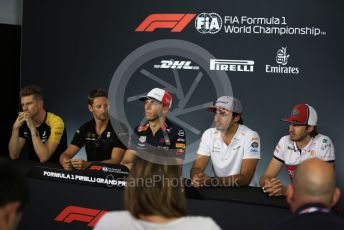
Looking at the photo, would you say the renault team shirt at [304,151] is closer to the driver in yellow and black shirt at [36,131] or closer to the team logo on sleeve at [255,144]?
the team logo on sleeve at [255,144]

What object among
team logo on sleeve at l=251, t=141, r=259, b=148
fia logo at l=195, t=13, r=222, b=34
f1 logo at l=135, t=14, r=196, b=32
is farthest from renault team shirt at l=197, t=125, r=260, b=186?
f1 logo at l=135, t=14, r=196, b=32

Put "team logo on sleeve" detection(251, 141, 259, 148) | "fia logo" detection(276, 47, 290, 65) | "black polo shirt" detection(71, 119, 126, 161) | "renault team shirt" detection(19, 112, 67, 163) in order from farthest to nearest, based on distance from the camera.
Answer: "fia logo" detection(276, 47, 290, 65), "renault team shirt" detection(19, 112, 67, 163), "black polo shirt" detection(71, 119, 126, 161), "team logo on sleeve" detection(251, 141, 259, 148)

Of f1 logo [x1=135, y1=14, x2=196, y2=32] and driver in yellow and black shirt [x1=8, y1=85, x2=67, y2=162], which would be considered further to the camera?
f1 logo [x1=135, y1=14, x2=196, y2=32]

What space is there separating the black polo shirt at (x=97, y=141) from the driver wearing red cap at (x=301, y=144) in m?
1.12

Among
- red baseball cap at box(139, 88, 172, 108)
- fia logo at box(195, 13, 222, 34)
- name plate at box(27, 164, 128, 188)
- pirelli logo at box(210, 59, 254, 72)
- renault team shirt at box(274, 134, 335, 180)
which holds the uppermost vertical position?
fia logo at box(195, 13, 222, 34)

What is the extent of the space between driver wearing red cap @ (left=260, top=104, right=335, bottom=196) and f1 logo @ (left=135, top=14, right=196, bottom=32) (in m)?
1.48

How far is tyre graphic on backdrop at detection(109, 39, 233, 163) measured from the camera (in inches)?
168

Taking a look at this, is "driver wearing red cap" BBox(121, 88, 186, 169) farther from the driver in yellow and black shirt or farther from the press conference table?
the press conference table

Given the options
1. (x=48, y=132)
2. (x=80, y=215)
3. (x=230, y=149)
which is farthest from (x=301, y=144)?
(x=48, y=132)

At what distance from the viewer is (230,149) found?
348 centimetres

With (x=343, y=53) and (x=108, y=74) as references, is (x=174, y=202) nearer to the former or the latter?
(x=343, y=53)

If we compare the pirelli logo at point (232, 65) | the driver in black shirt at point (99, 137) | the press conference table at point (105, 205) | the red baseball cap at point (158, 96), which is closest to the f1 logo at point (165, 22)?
the pirelli logo at point (232, 65)

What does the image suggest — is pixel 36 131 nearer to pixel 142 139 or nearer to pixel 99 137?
pixel 99 137

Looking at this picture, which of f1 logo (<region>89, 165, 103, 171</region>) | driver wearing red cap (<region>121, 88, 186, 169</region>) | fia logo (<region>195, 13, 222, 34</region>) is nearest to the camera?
f1 logo (<region>89, 165, 103, 171</region>)
